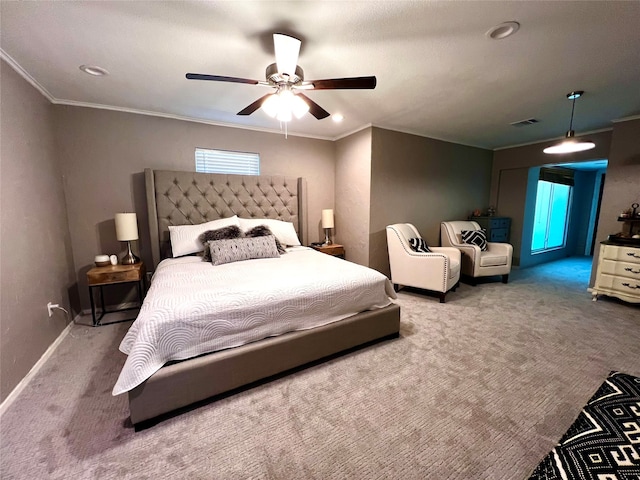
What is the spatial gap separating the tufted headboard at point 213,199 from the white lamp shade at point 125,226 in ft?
0.84

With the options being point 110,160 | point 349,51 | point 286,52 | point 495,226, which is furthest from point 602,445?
point 495,226

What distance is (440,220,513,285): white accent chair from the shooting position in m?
4.00

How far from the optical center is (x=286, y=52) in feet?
5.41

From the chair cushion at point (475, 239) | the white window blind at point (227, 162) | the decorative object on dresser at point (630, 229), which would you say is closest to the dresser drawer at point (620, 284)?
the decorative object on dresser at point (630, 229)

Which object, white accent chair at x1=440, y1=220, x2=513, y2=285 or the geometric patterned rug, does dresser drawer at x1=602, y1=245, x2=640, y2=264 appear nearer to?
white accent chair at x1=440, y1=220, x2=513, y2=285

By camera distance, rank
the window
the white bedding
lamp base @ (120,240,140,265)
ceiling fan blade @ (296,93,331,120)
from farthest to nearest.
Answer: the window < lamp base @ (120,240,140,265) < ceiling fan blade @ (296,93,331,120) < the white bedding

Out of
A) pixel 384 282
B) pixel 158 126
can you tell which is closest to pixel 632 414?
pixel 384 282

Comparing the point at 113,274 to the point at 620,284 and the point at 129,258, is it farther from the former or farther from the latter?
the point at 620,284

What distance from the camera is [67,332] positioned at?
2.63m

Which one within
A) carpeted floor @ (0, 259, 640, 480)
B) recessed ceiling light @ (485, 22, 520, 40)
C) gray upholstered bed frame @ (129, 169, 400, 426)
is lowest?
carpeted floor @ (0, 259, 640, 480)

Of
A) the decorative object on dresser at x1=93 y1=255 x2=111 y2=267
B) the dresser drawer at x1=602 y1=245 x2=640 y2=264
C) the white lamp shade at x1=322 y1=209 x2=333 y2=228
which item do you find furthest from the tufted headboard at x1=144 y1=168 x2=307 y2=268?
the dresser drawer at x1=602 y1=245 x2=640 y2=264

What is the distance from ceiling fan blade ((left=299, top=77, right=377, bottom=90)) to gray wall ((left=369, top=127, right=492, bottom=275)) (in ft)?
6.92

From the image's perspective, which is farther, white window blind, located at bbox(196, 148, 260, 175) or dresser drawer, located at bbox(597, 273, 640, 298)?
white window blind, located at bbox(196, 148, 260, 175)

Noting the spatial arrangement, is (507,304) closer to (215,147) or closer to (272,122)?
(272,122)
